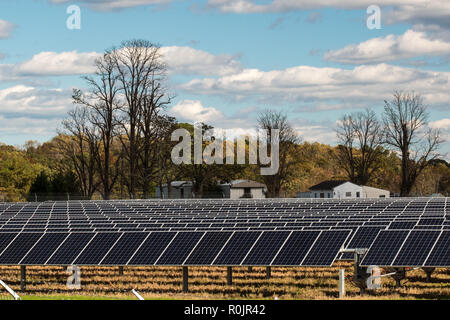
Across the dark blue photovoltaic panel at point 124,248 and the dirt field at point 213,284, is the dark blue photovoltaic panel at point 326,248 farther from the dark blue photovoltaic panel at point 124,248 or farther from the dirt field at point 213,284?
the dark blue photovoltaic panel at point 124,248

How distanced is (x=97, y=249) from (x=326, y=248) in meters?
7.70

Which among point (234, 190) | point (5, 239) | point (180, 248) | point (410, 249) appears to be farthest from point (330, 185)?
point (410, 249)

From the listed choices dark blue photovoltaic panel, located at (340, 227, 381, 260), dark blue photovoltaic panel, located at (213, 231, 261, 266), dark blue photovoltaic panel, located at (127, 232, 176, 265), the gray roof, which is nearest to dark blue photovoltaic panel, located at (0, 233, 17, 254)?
dark blue photovoltaic panel, located at (127, 232, 176, 265)

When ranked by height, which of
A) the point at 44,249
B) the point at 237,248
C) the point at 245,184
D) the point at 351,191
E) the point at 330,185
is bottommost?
the point at 351,191

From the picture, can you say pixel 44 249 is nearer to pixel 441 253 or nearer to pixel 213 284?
pixel 213 284

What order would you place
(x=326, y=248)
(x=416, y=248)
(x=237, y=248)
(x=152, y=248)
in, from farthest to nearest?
1. (x=152, y=248)
2. (x=237, y=248)
3. (x=326, y=248)
4. (x=416, y=248)

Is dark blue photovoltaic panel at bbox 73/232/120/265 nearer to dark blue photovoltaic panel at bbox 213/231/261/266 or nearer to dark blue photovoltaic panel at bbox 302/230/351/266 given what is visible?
dark blue photovoltaic panel at bbox 213/231/261/266

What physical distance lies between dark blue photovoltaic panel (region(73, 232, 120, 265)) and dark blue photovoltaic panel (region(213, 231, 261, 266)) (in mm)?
4061

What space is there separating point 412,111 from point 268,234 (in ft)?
275

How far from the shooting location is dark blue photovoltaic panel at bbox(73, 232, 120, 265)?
26.4 m

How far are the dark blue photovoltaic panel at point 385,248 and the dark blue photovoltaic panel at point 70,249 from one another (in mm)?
9509

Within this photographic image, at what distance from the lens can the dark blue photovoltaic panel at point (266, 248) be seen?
987 inches

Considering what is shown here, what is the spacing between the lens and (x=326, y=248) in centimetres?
2539

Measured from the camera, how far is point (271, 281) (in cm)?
2930
